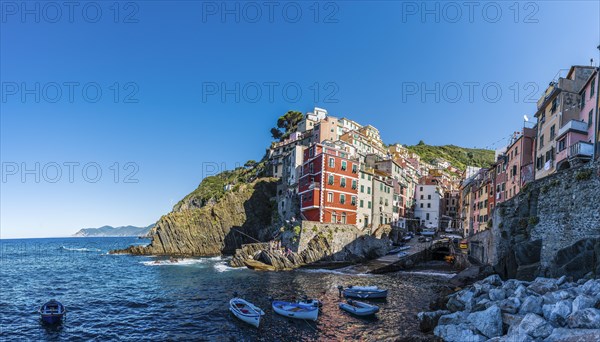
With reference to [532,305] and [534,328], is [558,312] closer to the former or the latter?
[532,305]

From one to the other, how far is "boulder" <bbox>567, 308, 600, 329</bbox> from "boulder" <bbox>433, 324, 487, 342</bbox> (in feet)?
14.9

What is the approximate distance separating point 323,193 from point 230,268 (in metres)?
22.5

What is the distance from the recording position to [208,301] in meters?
37.7

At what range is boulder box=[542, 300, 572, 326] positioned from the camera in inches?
703

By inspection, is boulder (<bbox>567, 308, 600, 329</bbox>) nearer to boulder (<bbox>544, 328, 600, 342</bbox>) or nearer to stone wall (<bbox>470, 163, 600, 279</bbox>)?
boulder (<bbox>544, 328, 600, 342</bbox>)

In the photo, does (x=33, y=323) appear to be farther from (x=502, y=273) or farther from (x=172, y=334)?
(x=502, y=273)

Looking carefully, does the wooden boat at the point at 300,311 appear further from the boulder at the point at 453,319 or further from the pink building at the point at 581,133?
the pink building at the point at 581,133

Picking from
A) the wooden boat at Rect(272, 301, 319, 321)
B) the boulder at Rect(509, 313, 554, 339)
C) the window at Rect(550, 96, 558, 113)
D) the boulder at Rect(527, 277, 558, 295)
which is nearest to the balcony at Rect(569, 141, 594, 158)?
the window at Rect(550, 96, 558, 113)

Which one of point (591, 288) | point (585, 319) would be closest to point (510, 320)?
point (585, 319)

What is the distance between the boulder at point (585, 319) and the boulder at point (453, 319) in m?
6.74

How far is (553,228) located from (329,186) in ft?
143

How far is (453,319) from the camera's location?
23.5m

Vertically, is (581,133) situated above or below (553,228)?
above

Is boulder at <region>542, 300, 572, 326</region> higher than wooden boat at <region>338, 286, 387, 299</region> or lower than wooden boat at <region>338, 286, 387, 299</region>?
higher
